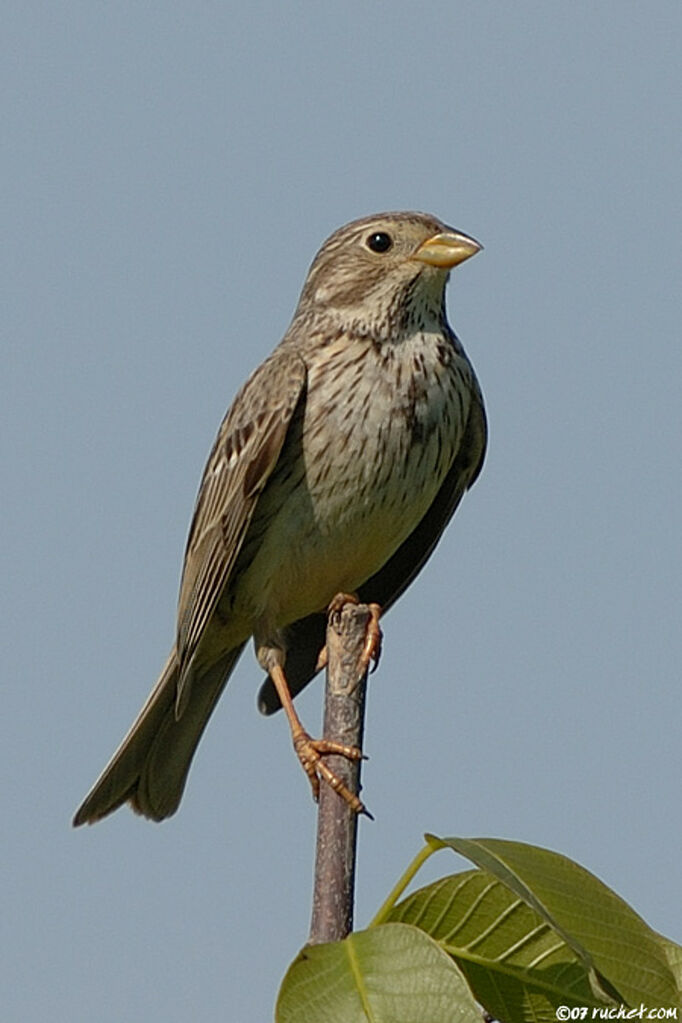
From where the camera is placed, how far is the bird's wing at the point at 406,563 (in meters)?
6.41

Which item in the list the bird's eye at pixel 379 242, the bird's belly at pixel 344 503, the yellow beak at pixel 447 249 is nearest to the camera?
the bird's belly at pixel 344 503

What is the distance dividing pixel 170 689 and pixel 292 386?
1.43m

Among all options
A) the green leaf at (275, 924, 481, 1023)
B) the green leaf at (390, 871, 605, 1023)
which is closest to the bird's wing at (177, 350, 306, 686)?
the green leaf at (390, 871, 605, 1023)

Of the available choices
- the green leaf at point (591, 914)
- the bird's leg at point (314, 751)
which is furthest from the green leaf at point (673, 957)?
the bird's leg at point (314, 751)

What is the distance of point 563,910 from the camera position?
305 cm

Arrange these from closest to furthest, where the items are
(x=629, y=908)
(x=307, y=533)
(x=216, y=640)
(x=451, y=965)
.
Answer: (x=451, y=965) < (x=629, y=908) < (x=307, y=533) < (x=216, y=640)

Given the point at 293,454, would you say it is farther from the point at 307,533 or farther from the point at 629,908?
the point at 629,908

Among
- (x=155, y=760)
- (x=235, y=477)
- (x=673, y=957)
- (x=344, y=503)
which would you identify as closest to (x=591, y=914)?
(x=673, y=957)

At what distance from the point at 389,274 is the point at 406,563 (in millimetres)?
1239

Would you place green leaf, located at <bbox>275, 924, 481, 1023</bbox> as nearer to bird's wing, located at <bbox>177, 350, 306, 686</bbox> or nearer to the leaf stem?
the leaf stem

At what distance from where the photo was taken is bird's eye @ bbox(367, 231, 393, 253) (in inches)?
256

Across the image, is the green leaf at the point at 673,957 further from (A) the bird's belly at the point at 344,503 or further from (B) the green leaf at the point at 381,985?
(A) the bird's belly at the point at 344,503

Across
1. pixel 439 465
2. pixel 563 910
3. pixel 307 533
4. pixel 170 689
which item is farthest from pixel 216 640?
pixel 563 910

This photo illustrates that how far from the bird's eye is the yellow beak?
202 mm
